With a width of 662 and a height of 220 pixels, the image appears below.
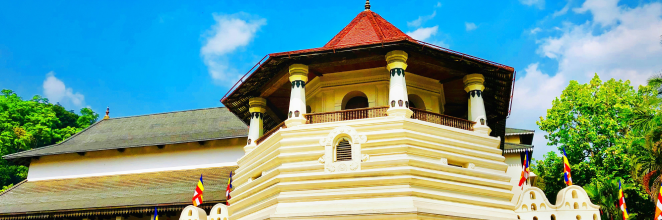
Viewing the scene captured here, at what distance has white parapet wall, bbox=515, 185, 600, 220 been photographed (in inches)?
569

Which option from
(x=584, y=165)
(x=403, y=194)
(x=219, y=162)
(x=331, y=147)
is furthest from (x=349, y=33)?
(x=584, y=165)

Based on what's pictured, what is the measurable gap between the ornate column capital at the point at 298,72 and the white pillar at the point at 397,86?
2.39 m

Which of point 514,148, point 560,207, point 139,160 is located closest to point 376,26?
point 560,207

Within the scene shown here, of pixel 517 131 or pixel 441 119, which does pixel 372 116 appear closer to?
pixel 441 119

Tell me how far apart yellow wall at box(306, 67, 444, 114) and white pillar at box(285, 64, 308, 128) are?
1.22 m

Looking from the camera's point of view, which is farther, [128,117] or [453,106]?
[128,117]

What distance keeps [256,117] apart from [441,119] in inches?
245

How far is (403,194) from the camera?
13578 mm

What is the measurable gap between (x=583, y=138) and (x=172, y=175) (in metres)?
19.5

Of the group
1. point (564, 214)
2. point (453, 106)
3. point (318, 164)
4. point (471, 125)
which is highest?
point (453, 106)

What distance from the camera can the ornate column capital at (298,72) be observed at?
1623 cm

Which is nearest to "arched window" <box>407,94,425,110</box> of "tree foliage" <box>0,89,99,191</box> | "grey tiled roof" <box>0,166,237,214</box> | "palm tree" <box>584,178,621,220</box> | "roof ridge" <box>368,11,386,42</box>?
"roof ridge" <box>368,11,386,42</box>

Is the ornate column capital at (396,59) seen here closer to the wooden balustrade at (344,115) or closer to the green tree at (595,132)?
the wooden balustrade at (344,115)

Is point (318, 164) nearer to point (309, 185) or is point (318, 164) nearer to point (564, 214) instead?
point (309, 185)
